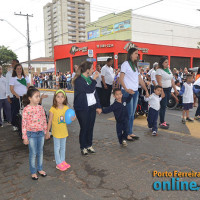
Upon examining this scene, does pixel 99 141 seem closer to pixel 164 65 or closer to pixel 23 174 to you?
pixel 23 174

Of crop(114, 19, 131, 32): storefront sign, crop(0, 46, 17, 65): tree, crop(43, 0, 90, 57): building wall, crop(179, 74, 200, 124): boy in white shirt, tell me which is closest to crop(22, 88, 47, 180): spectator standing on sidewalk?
crop(179, 74, 200, 124): boy in white shirt

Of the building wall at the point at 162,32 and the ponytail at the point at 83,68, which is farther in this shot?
the building wall at the point at 162,32

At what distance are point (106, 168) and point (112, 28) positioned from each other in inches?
1911

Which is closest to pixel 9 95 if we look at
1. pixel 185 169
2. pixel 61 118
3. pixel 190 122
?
pixel 61 118

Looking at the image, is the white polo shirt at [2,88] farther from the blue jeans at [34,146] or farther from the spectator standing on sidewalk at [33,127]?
the blue jeans at [34,146]

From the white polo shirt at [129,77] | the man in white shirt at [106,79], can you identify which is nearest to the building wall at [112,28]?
the man in white shirt at [106,79]

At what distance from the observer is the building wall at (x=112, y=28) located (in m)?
46.0

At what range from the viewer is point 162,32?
50.0m

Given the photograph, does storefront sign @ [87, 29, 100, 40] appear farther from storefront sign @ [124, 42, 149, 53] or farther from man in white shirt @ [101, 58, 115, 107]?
man in white shirt @ [101, 58, 115, 107]

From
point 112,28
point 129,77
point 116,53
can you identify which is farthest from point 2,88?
point 112,28

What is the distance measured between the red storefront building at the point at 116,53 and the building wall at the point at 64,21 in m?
53.4

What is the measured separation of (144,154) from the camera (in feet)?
13.0

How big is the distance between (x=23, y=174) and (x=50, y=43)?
9414 cm

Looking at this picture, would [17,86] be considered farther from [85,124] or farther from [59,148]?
[59,148]
